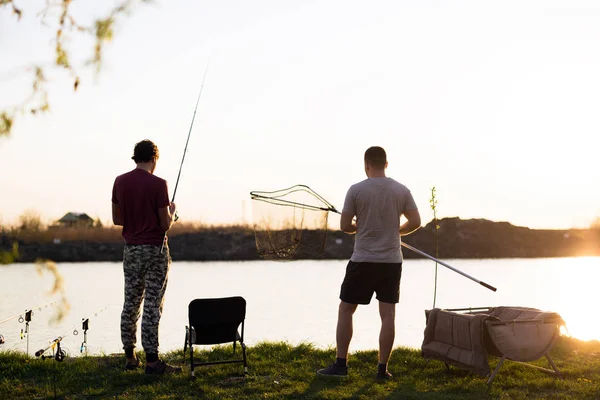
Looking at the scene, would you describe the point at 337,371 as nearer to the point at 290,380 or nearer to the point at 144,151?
the point at 290,380

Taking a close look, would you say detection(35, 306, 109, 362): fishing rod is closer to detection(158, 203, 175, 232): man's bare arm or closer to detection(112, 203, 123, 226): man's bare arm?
detection(112, 203, 123, 226): man's bare arm

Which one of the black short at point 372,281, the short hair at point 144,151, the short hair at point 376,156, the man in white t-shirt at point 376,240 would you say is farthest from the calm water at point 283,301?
the short hair at point 376,156

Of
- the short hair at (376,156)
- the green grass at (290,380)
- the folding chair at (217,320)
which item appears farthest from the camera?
the folding chair at (217,320)

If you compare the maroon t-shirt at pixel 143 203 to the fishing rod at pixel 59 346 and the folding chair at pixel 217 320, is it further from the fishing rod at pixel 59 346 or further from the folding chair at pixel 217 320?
the fishing rod at pixel 59 346

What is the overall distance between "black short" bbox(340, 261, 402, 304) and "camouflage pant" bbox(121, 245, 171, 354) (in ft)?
5.96

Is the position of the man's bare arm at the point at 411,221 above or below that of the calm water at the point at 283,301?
above

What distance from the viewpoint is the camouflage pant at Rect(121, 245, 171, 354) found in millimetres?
6238

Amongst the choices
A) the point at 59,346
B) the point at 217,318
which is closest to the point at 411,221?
the point at 217,318

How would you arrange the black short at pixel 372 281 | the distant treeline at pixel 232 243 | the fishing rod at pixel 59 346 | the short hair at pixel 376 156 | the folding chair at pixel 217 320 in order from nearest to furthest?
the fishing rod at pixel 59 346, the black short at pixel 372 281, the short hair at pixel 376 156, the folding chair at pixel 217 320, the distant treeline at pixel 232 243

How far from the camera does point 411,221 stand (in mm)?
6180

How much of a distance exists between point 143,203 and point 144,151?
500mm

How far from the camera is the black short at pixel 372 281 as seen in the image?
6016 mm

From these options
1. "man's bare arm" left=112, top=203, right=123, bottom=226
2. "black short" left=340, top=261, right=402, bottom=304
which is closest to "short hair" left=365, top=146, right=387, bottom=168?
"black short" left=340, top=261, right=402, bottom=304

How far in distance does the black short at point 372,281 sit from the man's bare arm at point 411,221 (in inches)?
14.0
